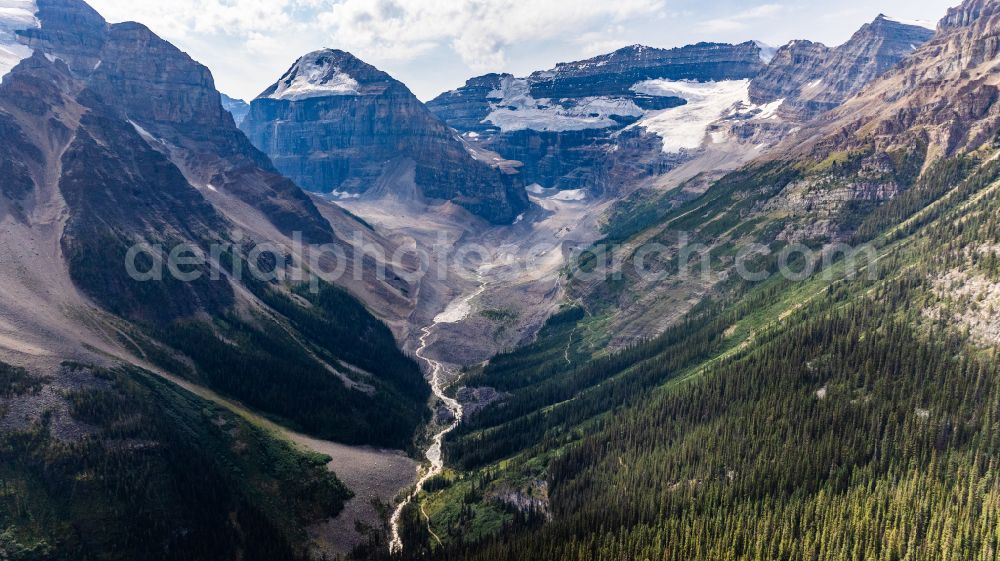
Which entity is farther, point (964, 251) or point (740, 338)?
point (740, 338)

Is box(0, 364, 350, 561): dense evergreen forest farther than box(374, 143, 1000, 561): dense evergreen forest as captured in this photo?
No

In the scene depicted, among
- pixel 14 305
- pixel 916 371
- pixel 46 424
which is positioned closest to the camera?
pixel 46 424

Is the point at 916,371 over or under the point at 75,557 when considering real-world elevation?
over

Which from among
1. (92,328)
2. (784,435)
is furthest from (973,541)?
(92,328)

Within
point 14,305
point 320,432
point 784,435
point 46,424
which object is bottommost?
point 320,432

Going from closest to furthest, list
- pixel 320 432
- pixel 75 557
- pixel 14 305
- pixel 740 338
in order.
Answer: pixel 75 557, pixel 14 305, pixel 320 432, pixel 740 338

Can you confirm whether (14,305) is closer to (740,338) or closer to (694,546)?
(694,546)

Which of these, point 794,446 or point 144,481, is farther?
point 794,446

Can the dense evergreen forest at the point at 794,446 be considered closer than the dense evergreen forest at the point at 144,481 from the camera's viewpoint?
No

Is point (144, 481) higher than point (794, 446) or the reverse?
higher

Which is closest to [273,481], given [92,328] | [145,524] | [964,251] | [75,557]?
[145,524]
